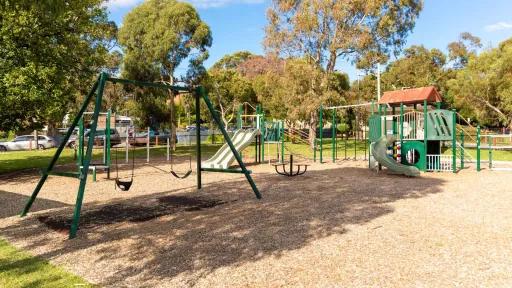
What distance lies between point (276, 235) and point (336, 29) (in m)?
24.0

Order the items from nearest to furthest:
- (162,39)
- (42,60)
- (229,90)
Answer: (42,60)
(162,39)
(229,90)

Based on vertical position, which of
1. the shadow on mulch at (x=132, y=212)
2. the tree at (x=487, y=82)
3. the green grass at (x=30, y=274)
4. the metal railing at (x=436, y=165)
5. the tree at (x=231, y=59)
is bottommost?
the green grass at (x=30, y=274)

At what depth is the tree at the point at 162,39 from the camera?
30.3 metres

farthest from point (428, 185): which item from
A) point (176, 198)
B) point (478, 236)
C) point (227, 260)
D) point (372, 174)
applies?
point (227, 260)

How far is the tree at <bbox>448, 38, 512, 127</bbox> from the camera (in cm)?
3388

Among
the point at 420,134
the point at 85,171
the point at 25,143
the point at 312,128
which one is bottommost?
the point at 85,171

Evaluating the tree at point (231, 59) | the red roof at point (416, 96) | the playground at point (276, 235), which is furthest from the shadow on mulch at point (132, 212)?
the tree at point (231, 59)

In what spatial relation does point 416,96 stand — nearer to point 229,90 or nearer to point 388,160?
point 388,160

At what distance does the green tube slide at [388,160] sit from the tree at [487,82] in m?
21.5

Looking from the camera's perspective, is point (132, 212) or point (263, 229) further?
point (132, 212)

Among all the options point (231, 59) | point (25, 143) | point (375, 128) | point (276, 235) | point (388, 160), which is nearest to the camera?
point (276, 235)

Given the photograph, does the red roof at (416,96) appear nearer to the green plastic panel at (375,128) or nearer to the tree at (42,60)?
the green plastic panel at (375,128)

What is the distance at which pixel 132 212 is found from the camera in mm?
8648

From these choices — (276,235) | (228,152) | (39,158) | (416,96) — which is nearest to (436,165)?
(416,96)
